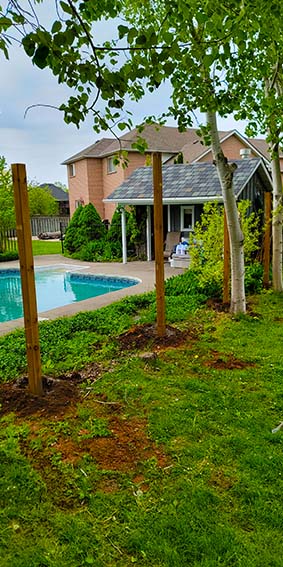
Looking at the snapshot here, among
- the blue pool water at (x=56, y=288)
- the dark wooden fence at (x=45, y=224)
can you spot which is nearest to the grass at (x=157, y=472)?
the blue pool water at (x=56, y=288)

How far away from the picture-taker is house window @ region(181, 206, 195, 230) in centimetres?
1612

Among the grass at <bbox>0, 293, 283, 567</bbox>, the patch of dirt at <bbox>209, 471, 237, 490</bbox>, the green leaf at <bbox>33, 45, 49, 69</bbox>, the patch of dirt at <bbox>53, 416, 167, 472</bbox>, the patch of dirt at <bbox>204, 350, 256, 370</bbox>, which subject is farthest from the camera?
the patch of dirt at <bbox>204, 350, 256, 370</bbox>

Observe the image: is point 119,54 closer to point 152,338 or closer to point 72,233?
point 152,338

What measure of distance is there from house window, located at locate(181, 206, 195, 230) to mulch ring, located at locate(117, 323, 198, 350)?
10.5 meters

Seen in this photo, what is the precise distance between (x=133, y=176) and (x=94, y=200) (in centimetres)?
978

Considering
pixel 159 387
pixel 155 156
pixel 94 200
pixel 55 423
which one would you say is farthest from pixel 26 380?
pixel 94 200

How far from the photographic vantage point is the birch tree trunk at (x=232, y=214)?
629 cm

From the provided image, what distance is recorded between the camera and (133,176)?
1714cm

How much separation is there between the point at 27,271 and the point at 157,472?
6.67 feet

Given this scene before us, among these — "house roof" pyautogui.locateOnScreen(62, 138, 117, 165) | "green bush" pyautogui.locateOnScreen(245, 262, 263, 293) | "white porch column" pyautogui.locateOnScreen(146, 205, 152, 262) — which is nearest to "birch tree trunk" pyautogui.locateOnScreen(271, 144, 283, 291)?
Result: "green bush" pyautogui.locateOnScreen(245, 262, 263, 293)

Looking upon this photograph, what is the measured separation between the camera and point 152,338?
5.67 m

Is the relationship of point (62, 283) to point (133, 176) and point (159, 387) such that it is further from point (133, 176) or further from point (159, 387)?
point (159, 387)

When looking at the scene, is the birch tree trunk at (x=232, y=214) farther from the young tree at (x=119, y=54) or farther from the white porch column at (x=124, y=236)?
the white porch column at (x=124, y=236)

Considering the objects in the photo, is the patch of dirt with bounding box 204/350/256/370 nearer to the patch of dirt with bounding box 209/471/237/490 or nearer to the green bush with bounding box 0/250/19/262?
the patch of dirt with bounding box 209/471/237/490
